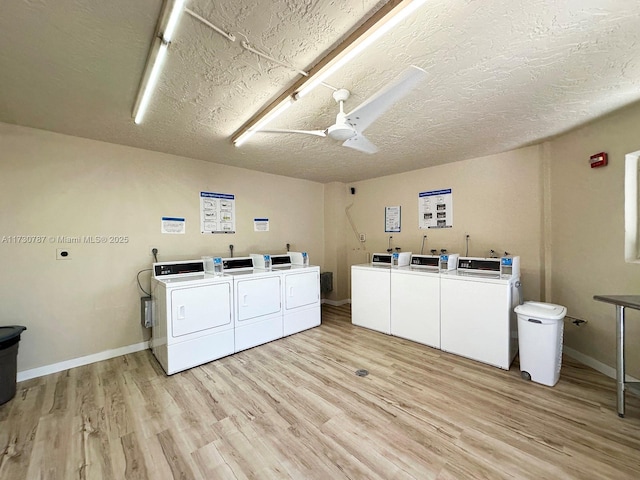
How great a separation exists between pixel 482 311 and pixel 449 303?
33 centimetres

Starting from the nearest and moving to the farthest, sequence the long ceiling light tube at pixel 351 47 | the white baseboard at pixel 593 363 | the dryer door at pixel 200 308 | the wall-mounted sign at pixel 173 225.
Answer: the long ceiling light tube at pixel 351 47 → the white baseboard at pixel 593 363 → the dryer door at pixel 200 308 → the wall-mounted sign at pixel 173 225

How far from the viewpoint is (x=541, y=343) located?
90.8 inches

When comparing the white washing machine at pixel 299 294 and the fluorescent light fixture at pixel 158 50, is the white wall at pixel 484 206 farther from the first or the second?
the fluorescent light fixture at pixel 158 50

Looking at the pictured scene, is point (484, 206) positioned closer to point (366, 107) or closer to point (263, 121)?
point (366, 107)

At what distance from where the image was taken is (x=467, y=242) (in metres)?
3.69

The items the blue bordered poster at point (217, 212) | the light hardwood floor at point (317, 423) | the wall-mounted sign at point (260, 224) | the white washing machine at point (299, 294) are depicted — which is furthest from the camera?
the wall-mounted sign at point (260, 224)

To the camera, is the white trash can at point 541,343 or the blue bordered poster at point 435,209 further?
the blue bordered poster at point 435,209

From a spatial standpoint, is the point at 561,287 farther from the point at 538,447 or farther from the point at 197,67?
the point at 197,67

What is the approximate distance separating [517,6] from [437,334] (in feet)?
9.61

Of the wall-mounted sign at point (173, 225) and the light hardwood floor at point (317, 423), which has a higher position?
the wall-mounted sign at point (173, 225)

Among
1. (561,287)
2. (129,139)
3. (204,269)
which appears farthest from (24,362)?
(561,287)

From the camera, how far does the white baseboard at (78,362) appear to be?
2.51 meters

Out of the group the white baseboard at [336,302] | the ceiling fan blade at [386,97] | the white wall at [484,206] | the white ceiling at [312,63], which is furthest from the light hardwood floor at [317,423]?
the white ceiling at [312,63]

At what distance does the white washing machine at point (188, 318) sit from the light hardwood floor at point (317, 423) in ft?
0.48
